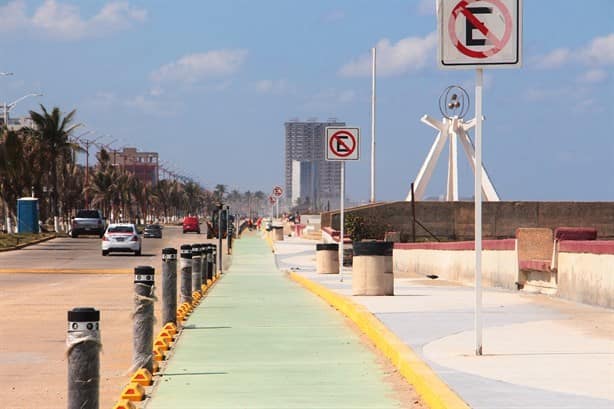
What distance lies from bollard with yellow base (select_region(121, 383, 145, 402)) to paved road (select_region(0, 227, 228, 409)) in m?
0.52

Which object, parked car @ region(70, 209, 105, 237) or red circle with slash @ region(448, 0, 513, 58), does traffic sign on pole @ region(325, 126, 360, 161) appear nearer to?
red circle with slash @ region(448, 0, 513, 58)

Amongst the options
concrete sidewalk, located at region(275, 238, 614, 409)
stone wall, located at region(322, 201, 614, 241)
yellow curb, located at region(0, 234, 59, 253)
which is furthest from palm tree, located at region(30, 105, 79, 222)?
concrete sidewalk, located at region(275, 238, 614, 409)

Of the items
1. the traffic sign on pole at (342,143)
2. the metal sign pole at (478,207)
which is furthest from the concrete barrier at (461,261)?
the metal sign pole at (478,207)

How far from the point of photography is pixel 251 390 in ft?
36.3

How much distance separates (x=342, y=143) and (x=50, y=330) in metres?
11.0

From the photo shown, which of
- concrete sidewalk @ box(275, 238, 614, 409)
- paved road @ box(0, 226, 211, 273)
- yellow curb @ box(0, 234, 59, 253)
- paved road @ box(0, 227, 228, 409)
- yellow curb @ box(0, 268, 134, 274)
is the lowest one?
paved road @ box(0, 227, 228, 409)

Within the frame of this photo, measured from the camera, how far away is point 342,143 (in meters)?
28.2

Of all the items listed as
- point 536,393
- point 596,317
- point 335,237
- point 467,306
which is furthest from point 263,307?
point 335,237

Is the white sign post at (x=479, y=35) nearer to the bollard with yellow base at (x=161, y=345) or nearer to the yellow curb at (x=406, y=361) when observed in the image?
the yellow curb at (x=406, y=361)

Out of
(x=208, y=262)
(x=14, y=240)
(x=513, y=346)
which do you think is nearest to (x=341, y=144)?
(x=208, y=262)

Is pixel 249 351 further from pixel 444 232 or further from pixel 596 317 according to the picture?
pixel 444 232

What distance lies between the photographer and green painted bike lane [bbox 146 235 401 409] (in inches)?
415

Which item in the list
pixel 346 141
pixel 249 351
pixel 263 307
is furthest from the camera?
pixel 346 141

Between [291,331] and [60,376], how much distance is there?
182 inches
